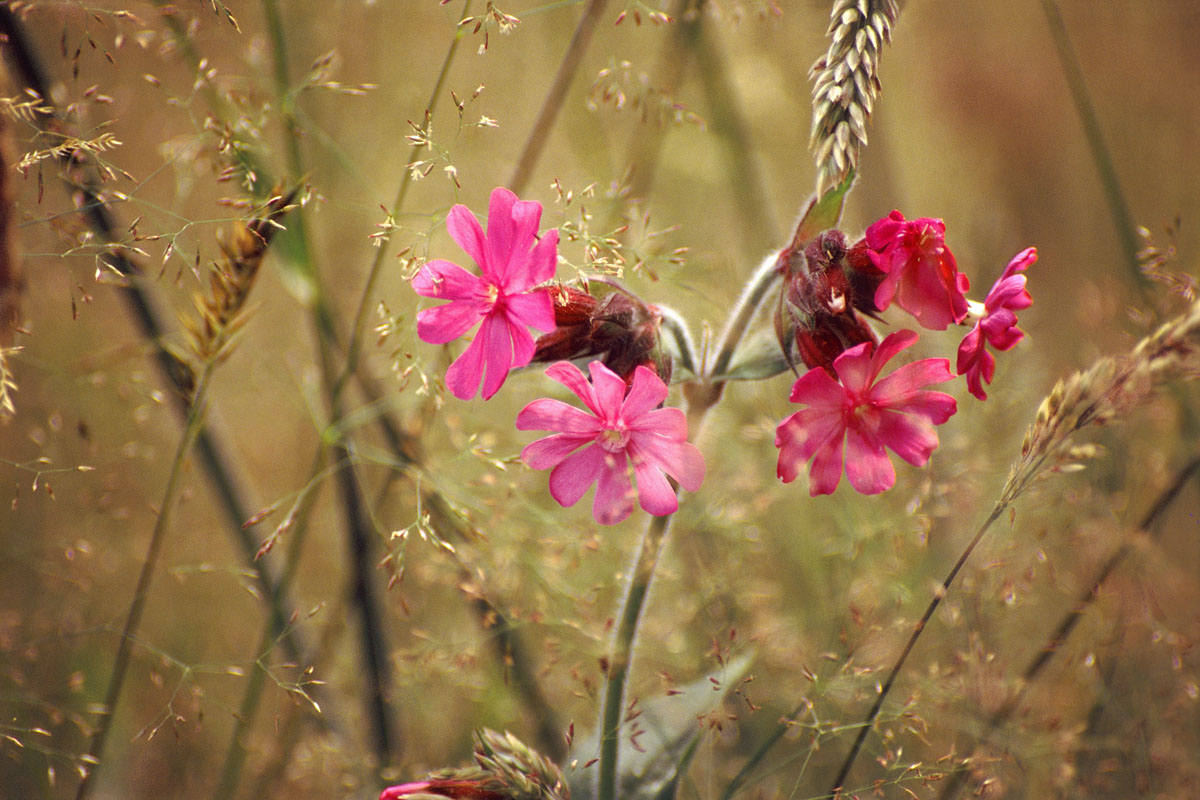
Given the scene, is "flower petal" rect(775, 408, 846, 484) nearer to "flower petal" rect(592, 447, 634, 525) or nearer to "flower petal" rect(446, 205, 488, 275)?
"flower petal" rect(592, 447, 634, 525)

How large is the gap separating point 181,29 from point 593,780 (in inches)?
45.7

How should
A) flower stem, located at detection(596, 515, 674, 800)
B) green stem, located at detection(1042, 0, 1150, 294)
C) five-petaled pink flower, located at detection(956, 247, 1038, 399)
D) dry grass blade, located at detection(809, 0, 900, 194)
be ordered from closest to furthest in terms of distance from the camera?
dry grass blade, located at detection(809, 0, 900, 194) → five-petaled pink flower, located at detection(956, 247, 1038, 399) → flower stem, located at detection(596, 515, 674, 800) → green stem, located at detection(1042, 0, 1150, 294)

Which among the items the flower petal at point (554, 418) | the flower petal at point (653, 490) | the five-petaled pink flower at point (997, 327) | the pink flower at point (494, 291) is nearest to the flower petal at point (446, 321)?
the pink flower at point (494, 291)

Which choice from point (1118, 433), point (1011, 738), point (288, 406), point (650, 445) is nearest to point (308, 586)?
point (288, 406)

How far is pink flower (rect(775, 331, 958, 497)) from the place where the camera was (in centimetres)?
68

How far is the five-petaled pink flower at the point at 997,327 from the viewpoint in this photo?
0.70 meters

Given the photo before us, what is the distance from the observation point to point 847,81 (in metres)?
0.61

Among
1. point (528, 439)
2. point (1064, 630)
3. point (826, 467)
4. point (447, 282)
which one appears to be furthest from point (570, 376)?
point (528, 439)

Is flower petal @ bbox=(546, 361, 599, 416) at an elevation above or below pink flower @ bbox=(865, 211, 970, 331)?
below

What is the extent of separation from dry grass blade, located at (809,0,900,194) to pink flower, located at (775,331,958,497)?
0.57 ft

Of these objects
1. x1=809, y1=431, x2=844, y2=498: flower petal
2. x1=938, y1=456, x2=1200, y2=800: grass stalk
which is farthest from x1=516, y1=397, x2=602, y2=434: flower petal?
x1=938, y1=456, x2=1200, y2=800: grass stalk

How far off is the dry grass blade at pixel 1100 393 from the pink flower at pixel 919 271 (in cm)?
13

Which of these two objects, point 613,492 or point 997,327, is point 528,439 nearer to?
point 613,492

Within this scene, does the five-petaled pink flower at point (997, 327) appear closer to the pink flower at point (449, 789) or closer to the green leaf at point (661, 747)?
the green leaf at point (661, 747)
